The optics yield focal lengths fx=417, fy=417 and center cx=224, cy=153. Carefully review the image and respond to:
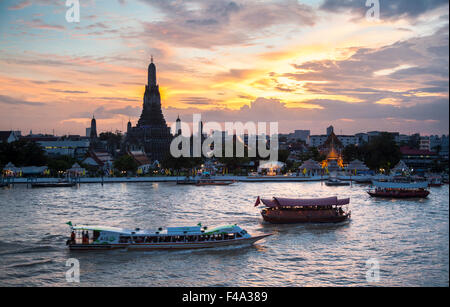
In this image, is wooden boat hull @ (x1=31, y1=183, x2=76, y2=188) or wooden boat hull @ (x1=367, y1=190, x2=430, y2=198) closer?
wooden boat hull @ (x1=367, y1=190, x2=430, y2=198)

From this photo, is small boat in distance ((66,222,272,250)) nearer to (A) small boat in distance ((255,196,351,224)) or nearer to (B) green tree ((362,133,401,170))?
(A) small boat in distance ((255,196,351,224))

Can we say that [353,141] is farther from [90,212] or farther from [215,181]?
[90,212]

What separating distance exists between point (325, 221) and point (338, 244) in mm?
4947

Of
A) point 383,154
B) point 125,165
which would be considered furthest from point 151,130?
point 383,154

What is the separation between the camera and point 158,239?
18453mm

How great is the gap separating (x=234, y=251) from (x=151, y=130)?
60.1m

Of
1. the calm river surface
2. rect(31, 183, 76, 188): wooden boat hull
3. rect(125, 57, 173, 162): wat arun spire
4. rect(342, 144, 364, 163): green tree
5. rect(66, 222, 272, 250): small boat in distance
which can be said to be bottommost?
the calm river surface

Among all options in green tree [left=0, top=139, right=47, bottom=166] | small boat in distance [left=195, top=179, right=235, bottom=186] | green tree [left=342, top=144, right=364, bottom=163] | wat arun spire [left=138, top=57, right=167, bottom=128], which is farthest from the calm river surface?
wat arun spire [left=138, top=57, right=167, bottom=128]

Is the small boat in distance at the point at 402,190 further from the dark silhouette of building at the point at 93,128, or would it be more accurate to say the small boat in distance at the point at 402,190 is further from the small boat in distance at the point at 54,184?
the dark silhouette of building at the point at 93,128

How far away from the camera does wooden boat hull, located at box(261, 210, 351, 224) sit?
2473 cm

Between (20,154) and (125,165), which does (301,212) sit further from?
(20,154)

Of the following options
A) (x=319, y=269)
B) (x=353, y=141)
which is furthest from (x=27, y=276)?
(x=353, y=141)

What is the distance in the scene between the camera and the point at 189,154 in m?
Result: 66.6

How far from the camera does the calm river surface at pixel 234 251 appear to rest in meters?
15.4
